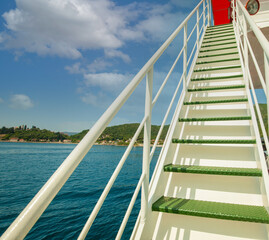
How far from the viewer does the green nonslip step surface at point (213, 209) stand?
0.90 metres

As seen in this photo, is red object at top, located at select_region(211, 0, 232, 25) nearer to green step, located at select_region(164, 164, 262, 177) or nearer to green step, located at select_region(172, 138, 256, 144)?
green step, located at select_region(172, 138, 256, 144)

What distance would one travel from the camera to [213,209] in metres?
0.99

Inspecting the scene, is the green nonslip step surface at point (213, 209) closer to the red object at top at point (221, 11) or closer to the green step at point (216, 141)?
the green step at point (216, 141)

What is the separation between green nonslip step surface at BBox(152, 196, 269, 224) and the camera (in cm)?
90

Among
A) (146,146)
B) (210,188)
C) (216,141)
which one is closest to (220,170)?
(210,188)

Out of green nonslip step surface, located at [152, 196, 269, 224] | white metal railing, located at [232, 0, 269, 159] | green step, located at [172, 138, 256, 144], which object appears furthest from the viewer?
green step, located at [172, 138, 256, 144]

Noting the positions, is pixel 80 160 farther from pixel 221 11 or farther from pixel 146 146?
pixel 221 11

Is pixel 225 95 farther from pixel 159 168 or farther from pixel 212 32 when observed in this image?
pixel 212 32

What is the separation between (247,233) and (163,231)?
44 cm

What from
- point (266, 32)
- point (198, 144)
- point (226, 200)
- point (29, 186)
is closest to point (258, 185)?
point (226, 200)

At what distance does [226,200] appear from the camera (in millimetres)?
1137

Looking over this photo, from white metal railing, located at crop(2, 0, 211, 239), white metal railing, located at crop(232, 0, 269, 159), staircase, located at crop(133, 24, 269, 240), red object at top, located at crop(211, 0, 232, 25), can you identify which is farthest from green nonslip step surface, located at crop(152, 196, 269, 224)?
red object at top, located at crop(211, 0, 232, 25)

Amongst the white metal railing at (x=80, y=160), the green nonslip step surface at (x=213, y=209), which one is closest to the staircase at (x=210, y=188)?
the green nonslip step surface at (x=213, y=209)

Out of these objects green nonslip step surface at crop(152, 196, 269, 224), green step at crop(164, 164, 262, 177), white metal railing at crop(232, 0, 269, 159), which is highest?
white metal railing at crop(232, 0, 269, 159)
